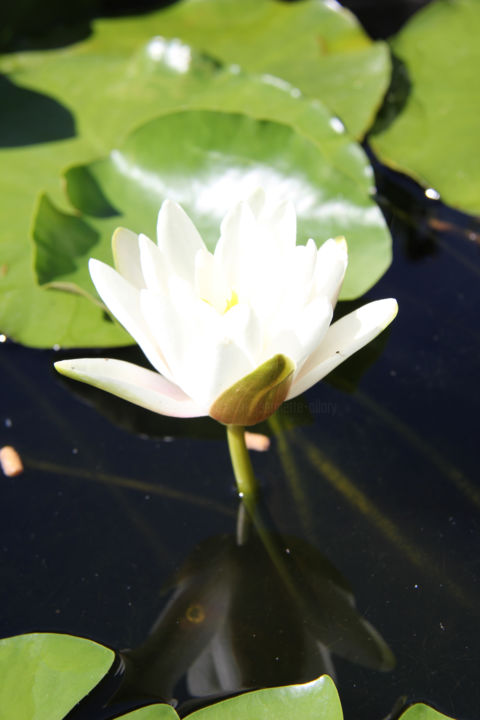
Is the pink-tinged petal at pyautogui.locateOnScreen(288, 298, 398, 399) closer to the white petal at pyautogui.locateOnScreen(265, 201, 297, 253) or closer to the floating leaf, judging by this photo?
the white petal at pyautogui.locateOnScreen(265, 201, 297, 253)

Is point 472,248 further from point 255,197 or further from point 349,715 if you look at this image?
point 349,715

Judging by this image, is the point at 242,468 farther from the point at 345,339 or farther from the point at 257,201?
the point at 257,201

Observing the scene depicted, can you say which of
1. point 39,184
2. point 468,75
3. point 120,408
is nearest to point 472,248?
point 468,75

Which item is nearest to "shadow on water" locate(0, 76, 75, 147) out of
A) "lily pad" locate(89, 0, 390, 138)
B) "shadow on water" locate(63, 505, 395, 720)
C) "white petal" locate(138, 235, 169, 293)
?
"lily pad" locate(89, 0, 390, 138)

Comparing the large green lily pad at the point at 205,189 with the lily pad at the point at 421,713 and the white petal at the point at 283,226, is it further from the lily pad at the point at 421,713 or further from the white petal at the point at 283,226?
the lily pad at the point at 421,713

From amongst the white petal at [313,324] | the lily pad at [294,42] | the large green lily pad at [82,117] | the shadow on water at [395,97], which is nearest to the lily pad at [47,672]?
the white petal at [313,324]

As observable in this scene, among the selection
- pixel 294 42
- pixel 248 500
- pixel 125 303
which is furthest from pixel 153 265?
pixel 294 42
